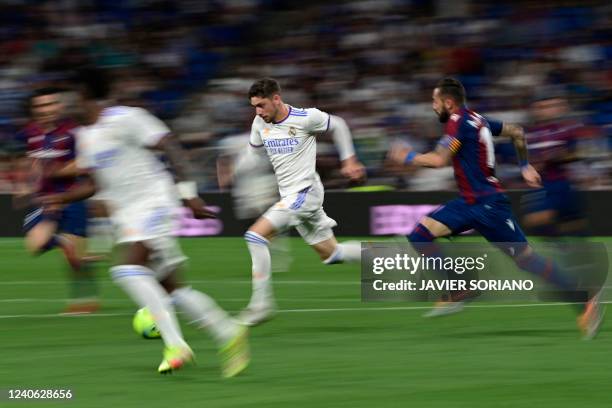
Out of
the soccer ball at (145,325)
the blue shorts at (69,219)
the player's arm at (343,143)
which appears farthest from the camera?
the blue shorts at (69,219)

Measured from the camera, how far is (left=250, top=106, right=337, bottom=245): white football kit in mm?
10742

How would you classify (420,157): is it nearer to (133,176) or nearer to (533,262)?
(533,262)

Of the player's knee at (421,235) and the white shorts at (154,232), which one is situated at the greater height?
the white shorts at (154,232)

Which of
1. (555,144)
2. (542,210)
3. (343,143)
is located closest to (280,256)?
(542,210)

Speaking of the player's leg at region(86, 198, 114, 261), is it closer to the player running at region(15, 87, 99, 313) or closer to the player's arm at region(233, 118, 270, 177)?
the player running at region(15, 87, 99, 313)

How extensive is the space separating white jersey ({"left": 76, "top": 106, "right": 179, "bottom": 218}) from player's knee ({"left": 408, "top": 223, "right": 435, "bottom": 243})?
3.11 metres

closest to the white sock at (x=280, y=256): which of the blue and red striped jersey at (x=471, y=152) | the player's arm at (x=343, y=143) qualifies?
the player's arm at (x=343, y=143)

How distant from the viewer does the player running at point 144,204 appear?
776 cm

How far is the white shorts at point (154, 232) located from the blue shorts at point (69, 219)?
13.1ft

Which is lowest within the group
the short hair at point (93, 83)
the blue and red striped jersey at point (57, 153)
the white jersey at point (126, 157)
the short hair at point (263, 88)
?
the blue and red striped jersey at point (57, 153)

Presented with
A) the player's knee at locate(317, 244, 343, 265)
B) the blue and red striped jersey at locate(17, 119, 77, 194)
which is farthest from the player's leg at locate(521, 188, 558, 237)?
the blue and red striped jersey at locate(17, 119, 77, 194)

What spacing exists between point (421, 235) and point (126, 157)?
3399 millimetres

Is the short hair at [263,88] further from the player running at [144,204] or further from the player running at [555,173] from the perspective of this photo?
the player running at [555,173]

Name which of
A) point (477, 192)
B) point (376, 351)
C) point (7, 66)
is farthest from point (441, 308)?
point (7, 66)
